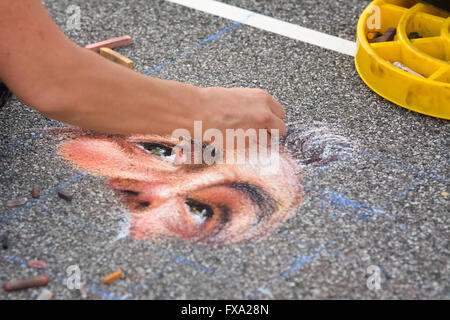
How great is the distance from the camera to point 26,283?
5.23ft

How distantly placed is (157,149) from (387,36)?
3.22 ft

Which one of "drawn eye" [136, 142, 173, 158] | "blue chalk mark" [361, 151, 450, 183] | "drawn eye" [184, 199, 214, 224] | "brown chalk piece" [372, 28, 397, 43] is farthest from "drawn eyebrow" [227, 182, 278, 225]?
"brown chalk piece" [372, 28, 397, 43]

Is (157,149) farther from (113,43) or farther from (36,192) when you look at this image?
(113,43)

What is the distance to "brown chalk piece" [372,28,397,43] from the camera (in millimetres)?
2475

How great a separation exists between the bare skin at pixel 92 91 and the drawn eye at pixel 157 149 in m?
0.24

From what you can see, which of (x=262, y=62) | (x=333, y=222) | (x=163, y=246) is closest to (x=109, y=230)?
(x=163, y=246)

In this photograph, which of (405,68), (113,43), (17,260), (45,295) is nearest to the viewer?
(45,295)

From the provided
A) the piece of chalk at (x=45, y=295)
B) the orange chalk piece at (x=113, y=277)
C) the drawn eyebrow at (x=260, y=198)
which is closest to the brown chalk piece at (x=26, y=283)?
the piece of chalk at (x=45, y=295)

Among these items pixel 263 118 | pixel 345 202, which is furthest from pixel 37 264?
pixel 345 202

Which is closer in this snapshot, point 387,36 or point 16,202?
point 16,202

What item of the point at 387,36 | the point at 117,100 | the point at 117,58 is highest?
the point at 117,100

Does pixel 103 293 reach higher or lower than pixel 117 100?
lower

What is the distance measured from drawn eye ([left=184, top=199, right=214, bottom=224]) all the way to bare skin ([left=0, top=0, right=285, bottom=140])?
0.20 meters

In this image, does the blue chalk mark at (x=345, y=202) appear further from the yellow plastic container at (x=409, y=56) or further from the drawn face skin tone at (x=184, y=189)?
the yellow plastic container at (x=409, y=56)
